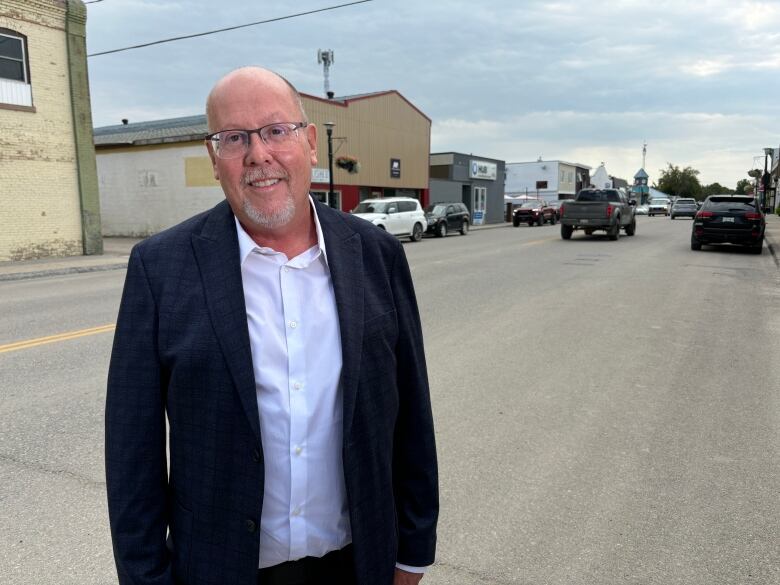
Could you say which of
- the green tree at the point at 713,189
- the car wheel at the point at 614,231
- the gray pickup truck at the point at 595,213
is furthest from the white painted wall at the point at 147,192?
the green tree at the point at 713,189

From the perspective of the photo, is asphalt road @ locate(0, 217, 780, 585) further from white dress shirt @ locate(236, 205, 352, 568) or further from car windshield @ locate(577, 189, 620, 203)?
car windshield @ locate(577, 189, 620, 203)

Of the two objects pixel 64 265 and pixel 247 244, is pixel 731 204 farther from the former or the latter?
pixel 247 244

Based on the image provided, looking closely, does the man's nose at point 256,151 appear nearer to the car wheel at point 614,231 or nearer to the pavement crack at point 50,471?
the pavement crack at point 50,471

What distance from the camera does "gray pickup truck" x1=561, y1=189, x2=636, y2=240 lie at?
22.7m

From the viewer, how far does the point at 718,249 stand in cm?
1983

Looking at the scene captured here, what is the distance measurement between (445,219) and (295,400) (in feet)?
91.1

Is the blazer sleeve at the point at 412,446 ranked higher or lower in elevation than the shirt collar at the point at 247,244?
lower

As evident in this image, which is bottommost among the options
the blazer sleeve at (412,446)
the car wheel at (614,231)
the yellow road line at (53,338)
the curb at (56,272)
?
the curb at (56,272)

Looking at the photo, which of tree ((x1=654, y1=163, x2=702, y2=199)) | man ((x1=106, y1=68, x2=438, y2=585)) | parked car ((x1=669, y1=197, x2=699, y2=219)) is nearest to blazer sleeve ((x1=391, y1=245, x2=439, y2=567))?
man ((x1=106, y1=68, x2=438, y2=585))

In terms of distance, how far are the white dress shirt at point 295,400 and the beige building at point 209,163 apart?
21203 mm

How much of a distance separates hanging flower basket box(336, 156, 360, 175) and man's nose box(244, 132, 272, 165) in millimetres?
30695

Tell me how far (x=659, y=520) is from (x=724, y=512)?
405mm

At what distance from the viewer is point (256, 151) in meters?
1.62

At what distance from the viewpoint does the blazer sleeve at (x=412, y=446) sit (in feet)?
5.96
